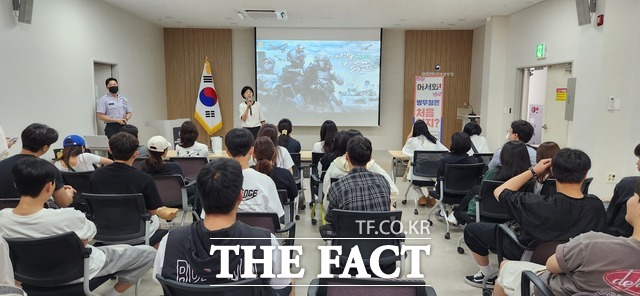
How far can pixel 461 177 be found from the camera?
13.4 ft

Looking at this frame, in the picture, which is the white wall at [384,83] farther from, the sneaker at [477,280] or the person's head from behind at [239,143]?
the person's head from behind at [239,143]

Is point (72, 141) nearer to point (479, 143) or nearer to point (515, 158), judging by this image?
point (515, 158)

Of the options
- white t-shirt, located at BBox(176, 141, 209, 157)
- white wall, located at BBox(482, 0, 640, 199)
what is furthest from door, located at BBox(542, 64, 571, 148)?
white t-shirt, located at BBox(176, 141, 209, 157)

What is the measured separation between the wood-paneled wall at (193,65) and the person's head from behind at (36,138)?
6.95 metres

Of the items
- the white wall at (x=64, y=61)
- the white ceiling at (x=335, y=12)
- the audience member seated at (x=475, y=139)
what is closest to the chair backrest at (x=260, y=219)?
the audience member seated at (x=475, y=139)

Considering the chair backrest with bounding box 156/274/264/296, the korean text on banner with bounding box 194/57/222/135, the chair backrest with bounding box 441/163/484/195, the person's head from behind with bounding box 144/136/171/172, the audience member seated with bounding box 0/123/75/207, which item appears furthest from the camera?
the korean text on banner with bounding box 194/57/222/135

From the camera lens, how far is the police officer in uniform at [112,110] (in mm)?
6234

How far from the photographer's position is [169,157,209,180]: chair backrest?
416 centimetres

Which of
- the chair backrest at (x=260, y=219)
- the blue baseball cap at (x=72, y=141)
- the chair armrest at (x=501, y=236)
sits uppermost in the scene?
the blue baseball cap at (x=72, y=141)

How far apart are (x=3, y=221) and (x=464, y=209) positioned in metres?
3.30

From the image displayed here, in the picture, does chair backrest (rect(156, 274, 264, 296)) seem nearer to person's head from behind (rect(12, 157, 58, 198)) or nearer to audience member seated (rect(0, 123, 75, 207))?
person's head from behind (rect(12, 157, 58, 198))

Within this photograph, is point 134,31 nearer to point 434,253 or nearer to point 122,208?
point 122,208

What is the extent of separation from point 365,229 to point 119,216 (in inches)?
63.4

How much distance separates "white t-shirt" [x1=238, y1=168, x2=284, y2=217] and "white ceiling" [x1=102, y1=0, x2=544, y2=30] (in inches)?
192
